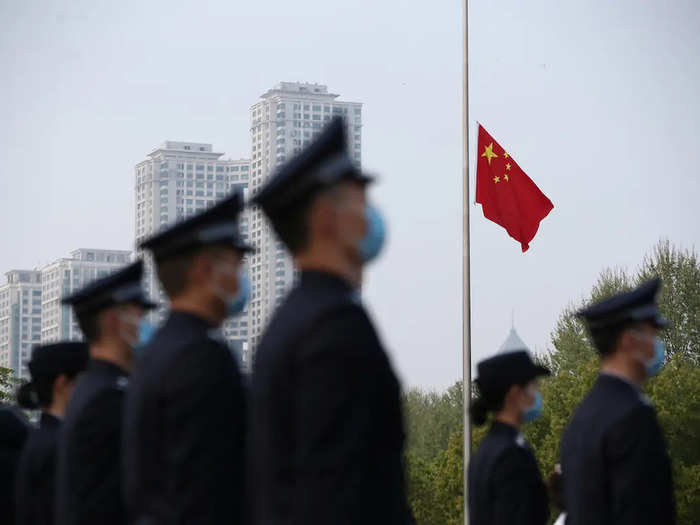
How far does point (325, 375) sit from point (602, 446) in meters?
2.55

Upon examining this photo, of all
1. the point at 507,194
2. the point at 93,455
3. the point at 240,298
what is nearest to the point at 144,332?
the point at 93,455

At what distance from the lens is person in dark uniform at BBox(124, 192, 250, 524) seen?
4.96 meters

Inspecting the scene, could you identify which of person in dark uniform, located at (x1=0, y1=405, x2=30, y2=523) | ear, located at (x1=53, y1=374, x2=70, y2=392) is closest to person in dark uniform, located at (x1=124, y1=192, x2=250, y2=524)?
ear, located at (x1=53, y1=374, x2=70, y2=392)

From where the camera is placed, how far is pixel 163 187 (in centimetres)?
14762

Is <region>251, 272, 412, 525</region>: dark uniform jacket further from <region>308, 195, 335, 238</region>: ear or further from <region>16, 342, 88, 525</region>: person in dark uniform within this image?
<region>16, 342, 88, 525</region>: person in dark uniform

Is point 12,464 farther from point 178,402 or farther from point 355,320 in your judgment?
point 355,320

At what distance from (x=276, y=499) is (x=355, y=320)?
1.96 ft

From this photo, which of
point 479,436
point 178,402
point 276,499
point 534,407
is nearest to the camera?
point 276,499

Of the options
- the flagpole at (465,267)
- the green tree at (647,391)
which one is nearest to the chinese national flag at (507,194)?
the flagpole at (465,267)

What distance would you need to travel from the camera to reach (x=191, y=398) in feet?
16.5

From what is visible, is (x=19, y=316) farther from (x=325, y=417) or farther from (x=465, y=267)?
(x=325, y=417)

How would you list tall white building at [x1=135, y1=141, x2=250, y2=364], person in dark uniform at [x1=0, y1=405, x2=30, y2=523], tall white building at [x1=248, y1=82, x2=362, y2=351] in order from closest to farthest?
person in dark uniform at [x1=0, y1=405, x2=30, y2=523] → tall white building at [x1=248, y1=82, x2=362, y2=351] → tall white building at [x1=135, y1=141, x2=250, y2=364]

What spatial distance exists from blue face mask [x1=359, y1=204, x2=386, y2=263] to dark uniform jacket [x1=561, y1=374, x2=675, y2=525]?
7.45ft

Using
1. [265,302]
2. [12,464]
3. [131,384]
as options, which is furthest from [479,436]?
[265,302]
